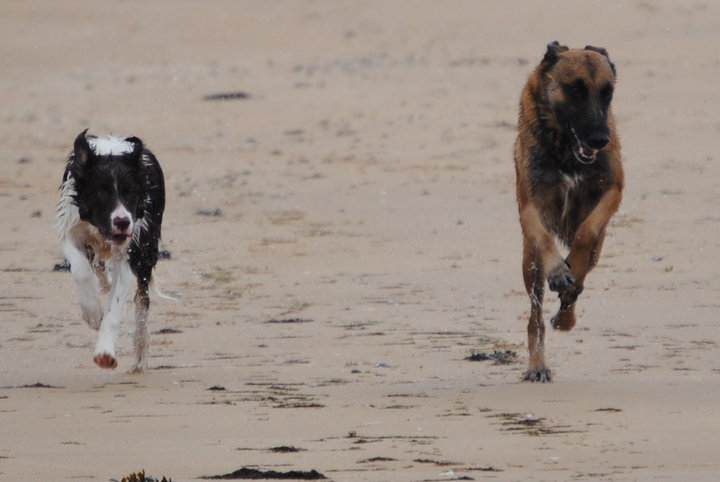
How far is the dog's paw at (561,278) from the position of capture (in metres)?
7.87

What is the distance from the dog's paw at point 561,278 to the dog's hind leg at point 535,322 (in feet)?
1.54

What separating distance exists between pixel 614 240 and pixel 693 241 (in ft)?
2.07

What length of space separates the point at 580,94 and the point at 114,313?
105 inches

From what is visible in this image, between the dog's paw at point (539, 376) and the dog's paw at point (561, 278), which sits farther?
the dog's paw at point (539, 376)

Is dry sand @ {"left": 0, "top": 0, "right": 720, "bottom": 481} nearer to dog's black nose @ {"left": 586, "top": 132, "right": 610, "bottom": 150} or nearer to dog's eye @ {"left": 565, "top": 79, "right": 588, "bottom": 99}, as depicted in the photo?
dog's black nose @ {"left": 586, "top": 132, "right": 610, "bottom": 150}

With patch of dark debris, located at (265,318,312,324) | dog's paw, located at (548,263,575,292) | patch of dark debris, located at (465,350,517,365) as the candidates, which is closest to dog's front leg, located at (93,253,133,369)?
patch of dark debris, located at (265,318,312,324)

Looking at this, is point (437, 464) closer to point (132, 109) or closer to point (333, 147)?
point (333, 147)

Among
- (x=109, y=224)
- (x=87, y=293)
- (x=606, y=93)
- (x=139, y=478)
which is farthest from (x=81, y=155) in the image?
(x=139, y=478)

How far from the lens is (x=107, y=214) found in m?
8.38

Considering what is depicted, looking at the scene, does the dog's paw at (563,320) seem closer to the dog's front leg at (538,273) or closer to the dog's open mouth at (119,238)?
the dog's front leg at (538,273)

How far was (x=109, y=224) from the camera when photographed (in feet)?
27.4

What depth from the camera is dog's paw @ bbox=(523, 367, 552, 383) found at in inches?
318

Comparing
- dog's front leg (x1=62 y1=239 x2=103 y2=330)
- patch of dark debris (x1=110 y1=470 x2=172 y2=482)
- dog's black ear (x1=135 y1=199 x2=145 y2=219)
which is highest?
dog's black ear (x1=135 y1=199 x2=145 y2=219)

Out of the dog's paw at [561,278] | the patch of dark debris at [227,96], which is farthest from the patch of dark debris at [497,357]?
the patch of dark debris at [227,96]
